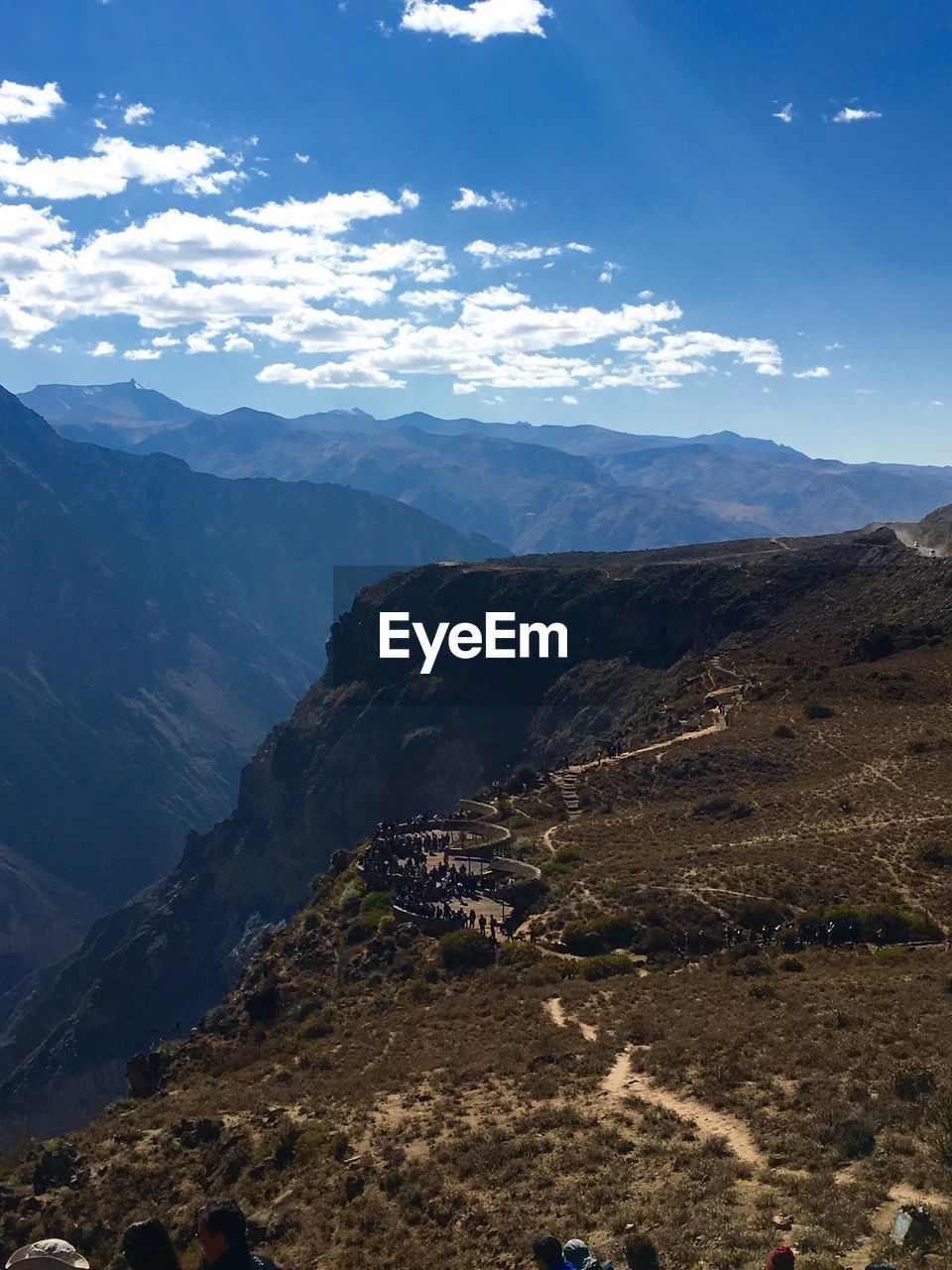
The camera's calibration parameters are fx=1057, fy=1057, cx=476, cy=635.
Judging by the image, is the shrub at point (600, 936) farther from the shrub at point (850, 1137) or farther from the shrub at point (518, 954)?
the shrub at point (850, 1137)

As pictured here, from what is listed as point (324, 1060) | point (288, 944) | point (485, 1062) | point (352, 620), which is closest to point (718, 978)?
point (485, 1062)

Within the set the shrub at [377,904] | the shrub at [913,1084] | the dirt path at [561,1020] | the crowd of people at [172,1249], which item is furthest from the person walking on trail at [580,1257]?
the shrub at [377,904]

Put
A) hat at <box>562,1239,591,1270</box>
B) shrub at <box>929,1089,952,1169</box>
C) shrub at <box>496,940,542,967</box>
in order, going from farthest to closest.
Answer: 1. shrub at <box>496,940,542,967</box>
2. shrub at <box>929,1089,952,1169</box>
3. hat at <box>562,1239,591,1270</box>

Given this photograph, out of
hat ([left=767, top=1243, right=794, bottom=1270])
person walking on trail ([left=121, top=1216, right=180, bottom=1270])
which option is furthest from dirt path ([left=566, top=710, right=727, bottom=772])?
person walking on trail ([left=121, top=1216, right=180, bottom=1270])

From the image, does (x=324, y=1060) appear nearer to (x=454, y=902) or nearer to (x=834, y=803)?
(x=454, y=902)

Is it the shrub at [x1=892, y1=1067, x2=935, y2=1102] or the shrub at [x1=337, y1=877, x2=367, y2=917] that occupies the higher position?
the shrub at [x1=892, y1=1067, x2=935, y2=1102]

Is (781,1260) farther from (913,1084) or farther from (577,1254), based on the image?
(913,1084)

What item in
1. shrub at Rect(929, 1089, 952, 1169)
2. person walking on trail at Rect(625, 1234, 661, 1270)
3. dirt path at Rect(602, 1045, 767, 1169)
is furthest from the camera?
dirt path at Rect(602, 1045, 767, 1169)

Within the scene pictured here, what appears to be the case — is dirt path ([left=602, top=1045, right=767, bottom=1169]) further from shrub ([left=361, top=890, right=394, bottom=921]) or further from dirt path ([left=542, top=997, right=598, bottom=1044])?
shrub ([left=361, top=890, right=394, bottom=921])
